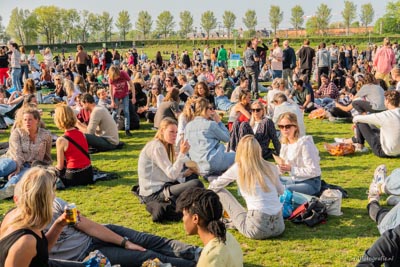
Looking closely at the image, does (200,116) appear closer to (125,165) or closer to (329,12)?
(125,165)

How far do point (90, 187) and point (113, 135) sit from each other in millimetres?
2625

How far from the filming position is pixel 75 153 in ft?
26.0

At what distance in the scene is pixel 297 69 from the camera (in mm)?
20859

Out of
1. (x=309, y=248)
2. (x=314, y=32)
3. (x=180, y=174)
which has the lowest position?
(x=309, y=248)

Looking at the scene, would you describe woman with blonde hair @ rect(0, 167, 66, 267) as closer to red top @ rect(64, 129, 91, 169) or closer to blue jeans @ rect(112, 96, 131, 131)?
red top @ rect(64, 129, 91, 169)

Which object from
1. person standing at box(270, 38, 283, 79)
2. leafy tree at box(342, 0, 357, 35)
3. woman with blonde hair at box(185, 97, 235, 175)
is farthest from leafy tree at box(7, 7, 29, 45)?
woman with blonde hair at box(185, 97, 235, 175)

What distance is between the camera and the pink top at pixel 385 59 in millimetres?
17562

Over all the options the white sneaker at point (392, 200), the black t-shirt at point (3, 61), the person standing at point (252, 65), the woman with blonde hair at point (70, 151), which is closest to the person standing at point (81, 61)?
the black t-shirt at point (3, 61)

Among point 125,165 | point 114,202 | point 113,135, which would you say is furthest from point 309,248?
point 113,135

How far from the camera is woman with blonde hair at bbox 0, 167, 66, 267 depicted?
3.53m

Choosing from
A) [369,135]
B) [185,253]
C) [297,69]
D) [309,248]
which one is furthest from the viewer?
[297,69]

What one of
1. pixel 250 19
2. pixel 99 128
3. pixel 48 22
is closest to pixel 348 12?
pixel 250 19

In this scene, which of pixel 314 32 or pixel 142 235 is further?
pixel 314 32

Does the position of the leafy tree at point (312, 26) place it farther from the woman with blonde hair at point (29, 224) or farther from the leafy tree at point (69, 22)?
the woman with blonde hair at point (29, 224)
